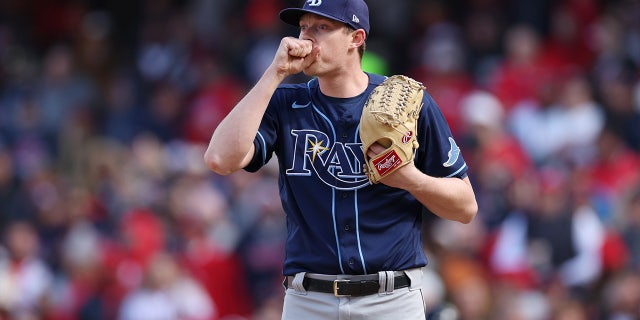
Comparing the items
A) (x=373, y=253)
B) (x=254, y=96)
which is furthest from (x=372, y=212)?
(x=254, y=96)

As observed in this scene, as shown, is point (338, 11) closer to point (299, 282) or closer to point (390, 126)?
point (390, 126)

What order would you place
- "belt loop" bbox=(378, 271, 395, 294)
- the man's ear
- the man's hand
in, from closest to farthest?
the man's hand < "belt loop" bbox=(378, 271, 395, 294) < the man's ear

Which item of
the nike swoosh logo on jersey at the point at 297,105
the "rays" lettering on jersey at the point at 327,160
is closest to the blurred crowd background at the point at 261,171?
the "rays" lettering on jersey at the point at 327,160

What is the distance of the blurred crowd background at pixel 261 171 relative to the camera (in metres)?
8.06

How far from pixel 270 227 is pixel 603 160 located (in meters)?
2.76

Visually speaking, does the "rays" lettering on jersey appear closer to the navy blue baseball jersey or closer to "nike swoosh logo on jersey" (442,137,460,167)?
the navy blue baseball jersey

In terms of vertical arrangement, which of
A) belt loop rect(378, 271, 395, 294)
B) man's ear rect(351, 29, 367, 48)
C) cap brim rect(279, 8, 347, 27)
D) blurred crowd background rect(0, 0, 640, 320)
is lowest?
blurred crowd background rect(0, 0, 640, 320)

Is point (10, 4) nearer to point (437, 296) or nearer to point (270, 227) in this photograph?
point (270, 227)

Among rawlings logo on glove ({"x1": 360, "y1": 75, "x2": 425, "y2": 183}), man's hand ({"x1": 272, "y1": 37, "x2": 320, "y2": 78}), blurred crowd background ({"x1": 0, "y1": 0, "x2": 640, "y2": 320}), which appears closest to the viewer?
rawlings logo on glove ({"x1": 360, "y1": 75, "x2": 425, "y2": 183})

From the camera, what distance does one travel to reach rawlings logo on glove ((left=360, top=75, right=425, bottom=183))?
3.96m

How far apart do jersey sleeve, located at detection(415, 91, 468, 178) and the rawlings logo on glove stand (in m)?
0.14

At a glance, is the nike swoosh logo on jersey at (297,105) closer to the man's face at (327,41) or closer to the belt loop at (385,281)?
the man's face at (327,41)

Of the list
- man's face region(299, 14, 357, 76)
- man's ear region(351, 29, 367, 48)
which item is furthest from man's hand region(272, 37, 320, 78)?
man's ear region(351, 29, 367, 48)

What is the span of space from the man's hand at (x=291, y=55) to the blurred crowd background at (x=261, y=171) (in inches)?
74.1
